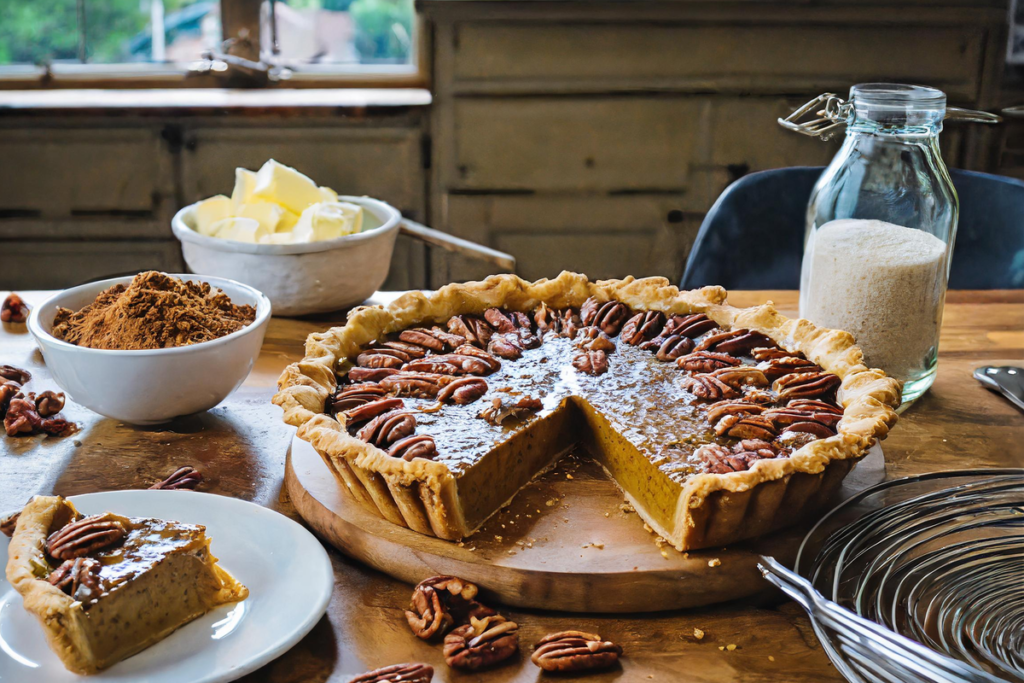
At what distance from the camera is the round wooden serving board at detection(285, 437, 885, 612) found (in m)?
1.34

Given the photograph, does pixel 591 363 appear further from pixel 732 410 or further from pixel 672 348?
pixel 732 410

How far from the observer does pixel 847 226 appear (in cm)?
194

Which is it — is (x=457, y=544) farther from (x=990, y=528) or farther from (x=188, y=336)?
(x=990, y=528)

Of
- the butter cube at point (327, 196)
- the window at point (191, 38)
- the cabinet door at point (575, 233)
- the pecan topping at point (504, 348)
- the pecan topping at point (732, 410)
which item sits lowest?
the cabinet door at point (575, 233)

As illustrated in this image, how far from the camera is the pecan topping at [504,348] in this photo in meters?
1.99

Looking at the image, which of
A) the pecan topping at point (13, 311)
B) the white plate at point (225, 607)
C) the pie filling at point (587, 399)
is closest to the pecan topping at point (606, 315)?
the pie filling at point (587, 399)

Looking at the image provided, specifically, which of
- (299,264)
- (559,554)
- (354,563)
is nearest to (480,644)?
(559,554)

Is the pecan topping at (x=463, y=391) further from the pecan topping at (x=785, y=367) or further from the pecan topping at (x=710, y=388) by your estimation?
the pecan topping at (x=785, y=367)

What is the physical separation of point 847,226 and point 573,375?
677 millimetres

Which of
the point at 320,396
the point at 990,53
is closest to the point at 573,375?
the point at 320,396

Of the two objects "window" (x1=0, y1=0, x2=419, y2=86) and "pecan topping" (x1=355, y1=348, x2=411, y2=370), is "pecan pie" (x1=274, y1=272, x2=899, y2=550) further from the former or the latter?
"window" (x1=0, y1=0, x2=419, y2=86)

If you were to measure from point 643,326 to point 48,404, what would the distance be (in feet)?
4.32

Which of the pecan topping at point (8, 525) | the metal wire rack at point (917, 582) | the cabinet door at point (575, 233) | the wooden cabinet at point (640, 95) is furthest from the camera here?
the cabinet door at point (575, 233)

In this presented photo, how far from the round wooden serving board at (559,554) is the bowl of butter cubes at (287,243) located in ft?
2.94
